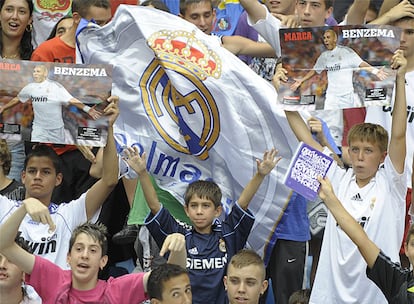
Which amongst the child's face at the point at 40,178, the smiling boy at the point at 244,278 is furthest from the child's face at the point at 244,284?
the child's face at the point at 40,178

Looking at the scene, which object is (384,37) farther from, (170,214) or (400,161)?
(170,214)

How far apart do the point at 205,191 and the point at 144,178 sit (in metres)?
0.41

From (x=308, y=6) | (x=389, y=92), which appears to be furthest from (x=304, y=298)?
(x=308, y=6)

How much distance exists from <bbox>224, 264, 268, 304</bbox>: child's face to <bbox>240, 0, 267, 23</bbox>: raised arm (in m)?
2.07

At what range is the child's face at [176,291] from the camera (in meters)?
6.72

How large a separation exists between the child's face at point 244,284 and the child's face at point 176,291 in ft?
1.85

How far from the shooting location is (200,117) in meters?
8.14

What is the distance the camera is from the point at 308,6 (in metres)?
8.50

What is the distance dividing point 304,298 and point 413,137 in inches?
58.7

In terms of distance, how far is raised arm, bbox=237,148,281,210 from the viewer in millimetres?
7602

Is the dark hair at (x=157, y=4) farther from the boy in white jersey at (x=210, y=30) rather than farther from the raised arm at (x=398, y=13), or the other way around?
the raised arm at (x=398, y=13)

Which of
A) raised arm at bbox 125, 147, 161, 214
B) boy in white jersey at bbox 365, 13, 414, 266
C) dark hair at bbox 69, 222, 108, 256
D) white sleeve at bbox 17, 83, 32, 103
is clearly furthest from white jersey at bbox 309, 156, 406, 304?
white sleeve at bbox 17, 83, 32, 103

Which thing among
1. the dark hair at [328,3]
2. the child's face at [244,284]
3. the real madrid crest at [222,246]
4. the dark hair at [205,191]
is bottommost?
the child's face at [244,284]

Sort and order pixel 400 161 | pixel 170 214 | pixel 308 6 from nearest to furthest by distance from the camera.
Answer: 1. pixel 400 161
2. pixel 170 214
3. pixel 308 6
